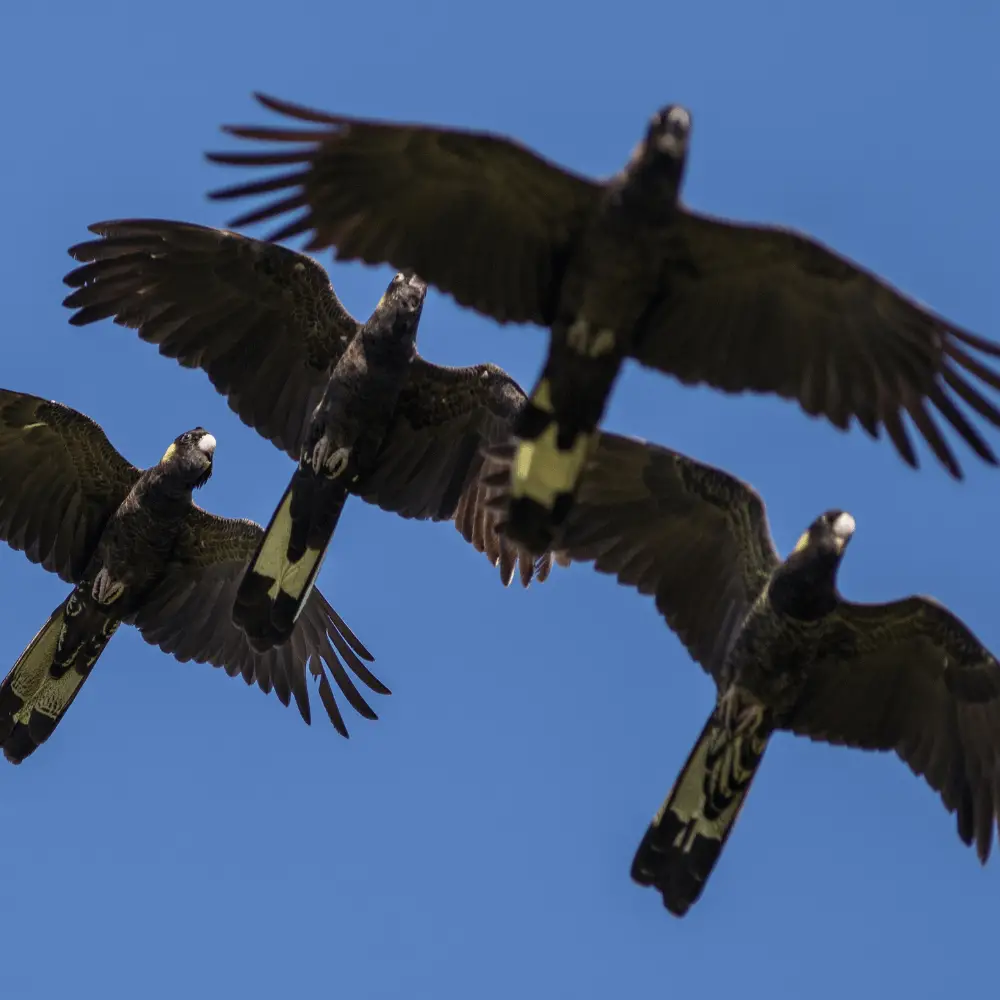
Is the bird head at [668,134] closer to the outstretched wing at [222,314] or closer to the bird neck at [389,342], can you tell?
the bird neck at [389,342]

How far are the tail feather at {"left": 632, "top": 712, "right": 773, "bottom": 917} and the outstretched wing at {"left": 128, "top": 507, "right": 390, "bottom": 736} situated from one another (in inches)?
157

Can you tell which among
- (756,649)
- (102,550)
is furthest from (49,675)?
(756,649)

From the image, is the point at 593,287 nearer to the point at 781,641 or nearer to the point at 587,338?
the point at 587,338

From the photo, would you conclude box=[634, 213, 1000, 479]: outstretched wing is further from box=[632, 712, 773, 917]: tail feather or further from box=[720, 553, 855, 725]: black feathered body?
box=[632, 712, 773, 917]: tail feather

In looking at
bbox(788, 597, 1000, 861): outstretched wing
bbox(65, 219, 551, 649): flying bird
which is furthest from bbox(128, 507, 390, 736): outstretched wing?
bbox(788, 597, 1000, 861): outstretched wing

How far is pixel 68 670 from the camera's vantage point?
15461 mm

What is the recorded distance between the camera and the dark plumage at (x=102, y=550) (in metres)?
15.3

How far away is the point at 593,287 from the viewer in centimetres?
1269

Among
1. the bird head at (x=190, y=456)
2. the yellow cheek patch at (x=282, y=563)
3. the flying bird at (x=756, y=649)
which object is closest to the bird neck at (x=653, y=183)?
the flying bird at (x=756, y=649)

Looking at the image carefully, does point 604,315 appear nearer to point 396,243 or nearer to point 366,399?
point 396,243

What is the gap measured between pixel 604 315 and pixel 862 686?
10.8ft

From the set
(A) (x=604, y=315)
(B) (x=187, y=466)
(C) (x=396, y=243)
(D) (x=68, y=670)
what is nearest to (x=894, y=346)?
(A) (x=604, y=315)

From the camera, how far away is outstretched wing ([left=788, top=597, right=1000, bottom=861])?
13703 millimetres

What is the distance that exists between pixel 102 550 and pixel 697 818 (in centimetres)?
536
